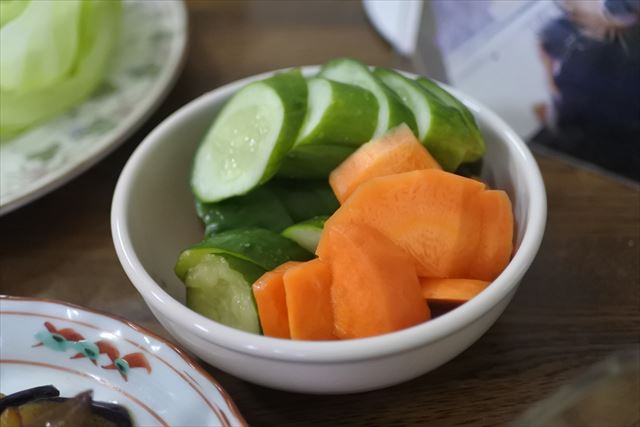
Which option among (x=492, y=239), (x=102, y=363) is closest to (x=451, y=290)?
(x=492, y=239)

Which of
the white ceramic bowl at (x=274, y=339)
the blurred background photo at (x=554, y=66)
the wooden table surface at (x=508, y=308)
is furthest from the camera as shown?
the blurred background photo at (x=554, y=66)

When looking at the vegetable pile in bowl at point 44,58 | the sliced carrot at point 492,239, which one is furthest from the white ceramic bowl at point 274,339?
the vegetable pile in bowl at point 44,58

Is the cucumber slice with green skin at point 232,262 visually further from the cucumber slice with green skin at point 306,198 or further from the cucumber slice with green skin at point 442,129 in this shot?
the cucumber slice with green skin at point 442,129

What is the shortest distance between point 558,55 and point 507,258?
0.34m

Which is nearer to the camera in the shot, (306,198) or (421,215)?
(421,215)

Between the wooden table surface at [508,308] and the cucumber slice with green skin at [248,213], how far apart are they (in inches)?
5.2

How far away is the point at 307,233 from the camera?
0.67m

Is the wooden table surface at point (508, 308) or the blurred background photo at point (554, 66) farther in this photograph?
the blurred background photo at point (554, 66)

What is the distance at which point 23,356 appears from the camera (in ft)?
2.20

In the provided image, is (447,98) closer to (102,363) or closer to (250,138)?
(250,138)

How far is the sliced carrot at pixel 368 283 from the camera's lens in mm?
584

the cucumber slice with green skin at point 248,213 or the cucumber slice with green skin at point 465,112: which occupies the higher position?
the cucumber slice with green skin at point 465,112

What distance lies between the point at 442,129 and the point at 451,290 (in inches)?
6.9

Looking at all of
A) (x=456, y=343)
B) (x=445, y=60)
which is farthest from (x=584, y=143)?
(x=456, y=343)
